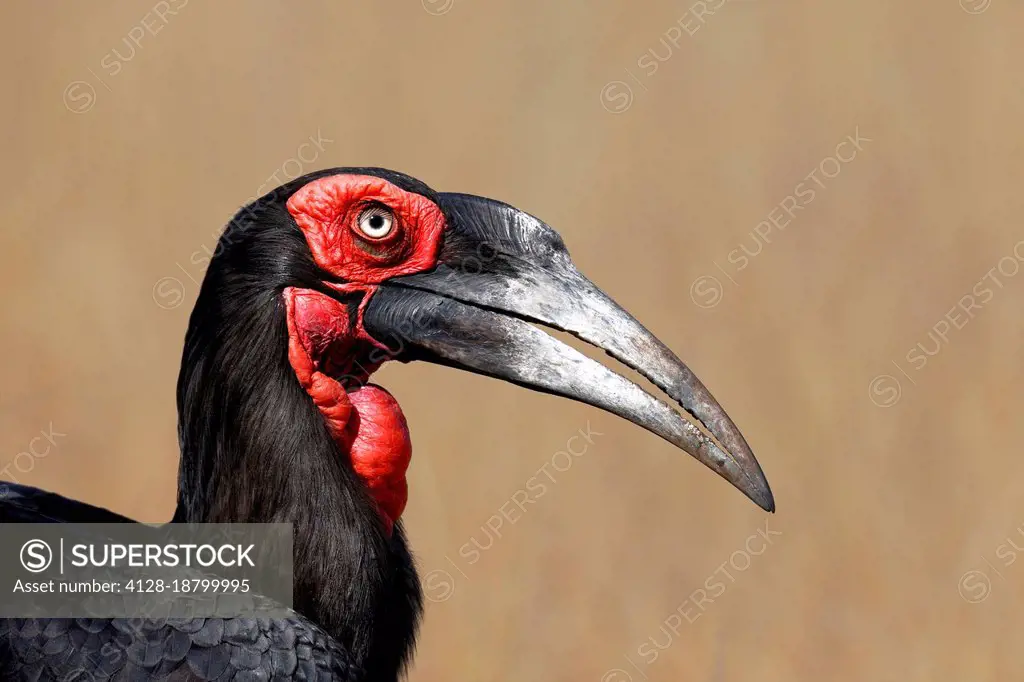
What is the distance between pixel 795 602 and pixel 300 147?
125 inches

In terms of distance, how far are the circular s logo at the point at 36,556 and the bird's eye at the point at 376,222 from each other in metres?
0.98

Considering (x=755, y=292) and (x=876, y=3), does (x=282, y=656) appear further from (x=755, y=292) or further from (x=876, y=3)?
(x=876, y=3)

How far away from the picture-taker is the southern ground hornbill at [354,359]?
2877 millimetres

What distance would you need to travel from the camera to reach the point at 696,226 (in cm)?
612

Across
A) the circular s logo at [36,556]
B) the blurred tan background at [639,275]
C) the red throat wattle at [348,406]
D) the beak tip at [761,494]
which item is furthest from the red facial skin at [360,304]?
the blurred tan background at [639,275]

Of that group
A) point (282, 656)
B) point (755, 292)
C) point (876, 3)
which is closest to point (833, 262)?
point (755, 292)

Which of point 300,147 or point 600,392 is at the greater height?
point 300,147

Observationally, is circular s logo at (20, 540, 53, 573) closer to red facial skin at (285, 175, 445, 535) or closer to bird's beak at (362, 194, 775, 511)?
red facial skin at (285, 175, 445, 535)

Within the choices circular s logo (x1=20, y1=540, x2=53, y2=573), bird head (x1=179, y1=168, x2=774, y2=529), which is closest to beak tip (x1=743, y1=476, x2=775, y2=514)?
bird head (x1=179, y1=168, x2=774, y2=529)

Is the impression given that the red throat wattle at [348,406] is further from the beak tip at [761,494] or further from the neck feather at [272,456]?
the beak tip at [761,494]

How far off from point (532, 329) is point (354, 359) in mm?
454

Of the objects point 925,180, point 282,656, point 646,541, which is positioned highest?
point 925,180

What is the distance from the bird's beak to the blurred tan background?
284cm

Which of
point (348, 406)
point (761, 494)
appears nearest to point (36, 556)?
point (348, 406)
